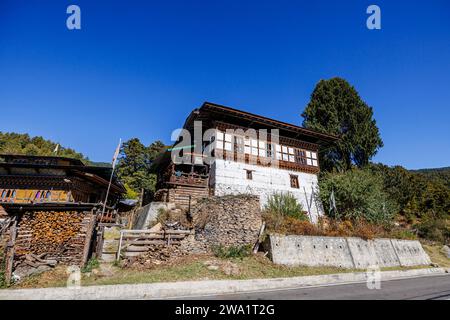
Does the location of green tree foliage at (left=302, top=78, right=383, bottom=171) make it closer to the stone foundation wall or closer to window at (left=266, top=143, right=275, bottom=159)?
window at (left=266, top=143, right=275, bottom=159)

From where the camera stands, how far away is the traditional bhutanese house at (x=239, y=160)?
20.7 metres

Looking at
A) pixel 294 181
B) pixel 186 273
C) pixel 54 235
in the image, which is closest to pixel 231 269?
pixel 186 273

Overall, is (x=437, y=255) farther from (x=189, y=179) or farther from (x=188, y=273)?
(x=188, y=273)

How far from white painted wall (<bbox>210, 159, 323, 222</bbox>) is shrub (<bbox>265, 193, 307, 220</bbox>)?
0.68 meters

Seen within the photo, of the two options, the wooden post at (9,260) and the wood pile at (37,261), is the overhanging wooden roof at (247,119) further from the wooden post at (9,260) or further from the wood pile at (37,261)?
the wooden post at (9,260)

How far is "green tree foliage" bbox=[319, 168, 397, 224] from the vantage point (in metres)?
22.1

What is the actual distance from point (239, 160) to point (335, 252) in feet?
36.2

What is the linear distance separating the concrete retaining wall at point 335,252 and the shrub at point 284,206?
3.95 meters

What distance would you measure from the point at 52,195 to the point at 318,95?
35.6 m

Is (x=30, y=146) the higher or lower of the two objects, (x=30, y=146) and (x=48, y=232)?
the higher

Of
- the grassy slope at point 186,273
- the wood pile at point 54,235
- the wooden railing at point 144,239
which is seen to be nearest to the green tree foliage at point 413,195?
the grassy slope at point 186,273

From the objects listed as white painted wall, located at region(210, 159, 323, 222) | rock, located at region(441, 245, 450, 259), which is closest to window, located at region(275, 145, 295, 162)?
white painted wall, located at region(210, 159, 323, 222)

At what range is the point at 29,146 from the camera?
4753 cm
